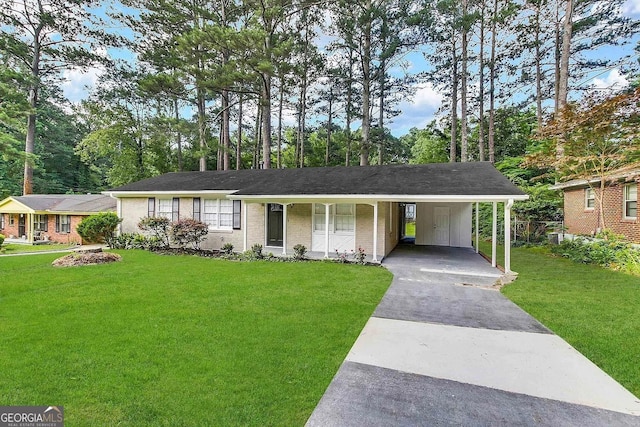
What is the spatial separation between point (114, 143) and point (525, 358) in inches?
1139

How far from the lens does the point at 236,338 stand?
4168 mm

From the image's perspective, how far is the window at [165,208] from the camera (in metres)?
13.7

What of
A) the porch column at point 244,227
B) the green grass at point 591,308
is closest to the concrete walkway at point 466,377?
the green grass at point 591,308

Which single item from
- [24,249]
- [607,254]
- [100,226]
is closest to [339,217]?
[607,254]

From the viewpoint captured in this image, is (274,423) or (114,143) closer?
(274,423)

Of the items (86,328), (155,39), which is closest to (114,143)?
(155,39)

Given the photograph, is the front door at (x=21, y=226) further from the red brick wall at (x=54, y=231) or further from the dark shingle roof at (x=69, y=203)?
the dark shingle roof at (x=69, y=203)

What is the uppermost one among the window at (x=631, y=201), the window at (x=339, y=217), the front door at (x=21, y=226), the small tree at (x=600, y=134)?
the small tree at (x=600, y=134)

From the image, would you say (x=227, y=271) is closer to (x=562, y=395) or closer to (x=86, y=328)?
(x=86, y=328)

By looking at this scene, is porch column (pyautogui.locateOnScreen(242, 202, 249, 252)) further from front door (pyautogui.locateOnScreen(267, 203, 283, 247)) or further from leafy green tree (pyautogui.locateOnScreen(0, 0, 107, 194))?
leafy green tree (pyautogui.locateOnScreen(0, 0, 107, 194))

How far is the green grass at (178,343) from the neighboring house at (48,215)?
11.2 m

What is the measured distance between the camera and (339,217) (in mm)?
11422

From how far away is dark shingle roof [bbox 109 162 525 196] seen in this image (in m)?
9.35

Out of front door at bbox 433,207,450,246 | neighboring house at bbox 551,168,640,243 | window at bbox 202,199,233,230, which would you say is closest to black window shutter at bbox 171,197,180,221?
window at bbox 202,199,233,230
